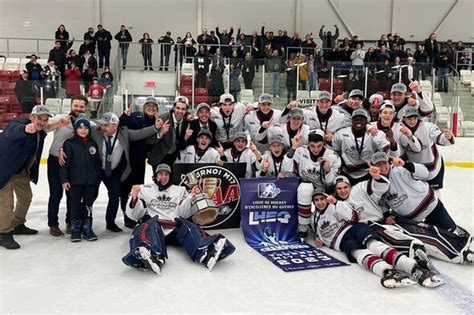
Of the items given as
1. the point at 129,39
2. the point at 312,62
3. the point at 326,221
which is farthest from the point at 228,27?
the point at 326,221

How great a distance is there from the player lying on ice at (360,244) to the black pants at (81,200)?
2224 millimetres

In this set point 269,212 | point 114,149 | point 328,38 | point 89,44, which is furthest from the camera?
point 328,38

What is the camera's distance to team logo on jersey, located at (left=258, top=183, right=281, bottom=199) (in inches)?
195

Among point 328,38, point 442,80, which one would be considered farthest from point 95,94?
point 328,38

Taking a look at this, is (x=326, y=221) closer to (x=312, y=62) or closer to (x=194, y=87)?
(x=194, y=87)

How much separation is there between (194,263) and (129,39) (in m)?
12.5

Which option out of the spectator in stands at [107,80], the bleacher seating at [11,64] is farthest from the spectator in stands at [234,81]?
the bleacher seating at [11,64]

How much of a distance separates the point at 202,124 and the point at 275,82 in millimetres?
5203

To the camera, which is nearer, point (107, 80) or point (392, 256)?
point (392, 256)

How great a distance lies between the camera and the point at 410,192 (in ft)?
15.0

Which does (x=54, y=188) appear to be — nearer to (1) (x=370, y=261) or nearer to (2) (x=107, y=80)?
(1) (x=370, y=261)

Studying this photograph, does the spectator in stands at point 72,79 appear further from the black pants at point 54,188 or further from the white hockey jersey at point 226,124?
the black pants at point 54,188

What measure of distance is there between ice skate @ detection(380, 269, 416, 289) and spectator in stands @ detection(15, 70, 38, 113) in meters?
8.15

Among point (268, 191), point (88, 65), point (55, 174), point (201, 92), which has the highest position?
point (88, 65)
